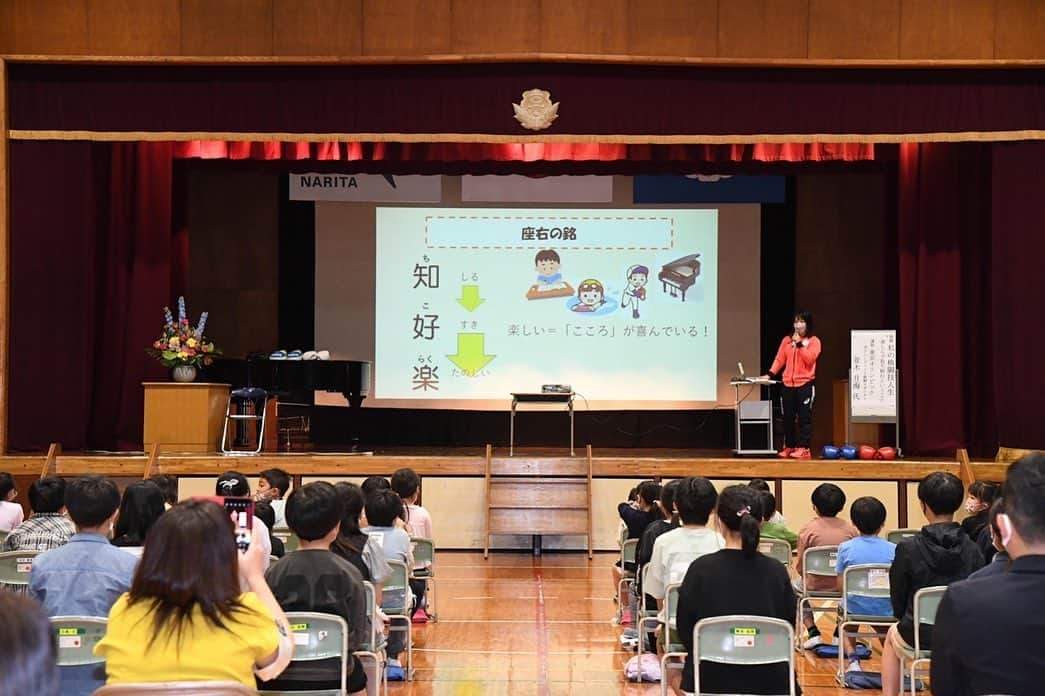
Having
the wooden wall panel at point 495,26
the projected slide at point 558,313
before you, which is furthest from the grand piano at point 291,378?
the wooden wall panel at point 495,26

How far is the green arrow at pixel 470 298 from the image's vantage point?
12500 mm

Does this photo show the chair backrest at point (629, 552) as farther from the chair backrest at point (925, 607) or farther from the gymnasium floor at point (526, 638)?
the chair backrest at point (925, 607)

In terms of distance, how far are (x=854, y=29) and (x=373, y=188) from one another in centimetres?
533

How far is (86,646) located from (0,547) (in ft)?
7.76

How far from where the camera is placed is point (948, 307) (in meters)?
11.5

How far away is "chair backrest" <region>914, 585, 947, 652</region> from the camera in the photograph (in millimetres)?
4379

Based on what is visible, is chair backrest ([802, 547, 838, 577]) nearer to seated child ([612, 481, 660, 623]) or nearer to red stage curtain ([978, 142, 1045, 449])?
seated child ([612, 481, 660, 623])

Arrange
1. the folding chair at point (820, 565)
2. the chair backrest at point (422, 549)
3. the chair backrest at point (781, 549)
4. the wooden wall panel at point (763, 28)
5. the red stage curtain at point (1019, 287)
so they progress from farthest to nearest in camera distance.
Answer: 1. the red stage curtain at point (1019, 287)
2. the wooden wall panel at point (763, 28)
3. the chair backrest at point (422, 549)
4. the folding chair at point (820, 565)
5. the chair backrest at point (781, 549)

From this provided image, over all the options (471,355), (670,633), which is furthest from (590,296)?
(670,633)

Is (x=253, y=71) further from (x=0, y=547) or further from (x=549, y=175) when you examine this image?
(x=0, y=547)

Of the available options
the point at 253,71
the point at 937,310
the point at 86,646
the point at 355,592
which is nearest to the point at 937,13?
the point at 937,310

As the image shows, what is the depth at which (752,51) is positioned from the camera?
379 inches

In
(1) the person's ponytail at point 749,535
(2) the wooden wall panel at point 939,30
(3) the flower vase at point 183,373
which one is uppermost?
(2) the wooden wall panel at point 939,30

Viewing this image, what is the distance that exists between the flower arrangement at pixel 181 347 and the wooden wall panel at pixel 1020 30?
6.95 metres
